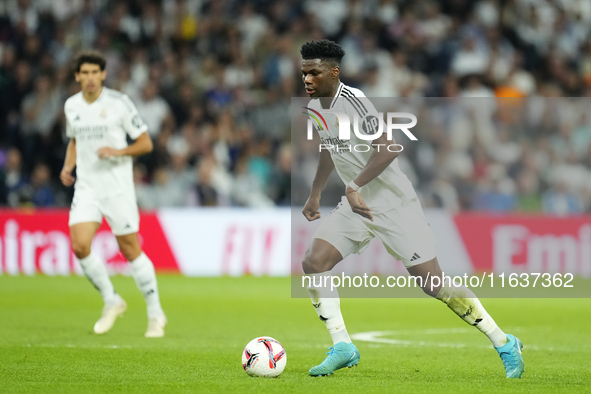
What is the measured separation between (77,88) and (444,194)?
734 centimetres

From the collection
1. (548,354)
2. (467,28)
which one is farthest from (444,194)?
(548,354)

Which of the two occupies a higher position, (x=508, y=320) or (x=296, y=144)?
(x=296, y=144)

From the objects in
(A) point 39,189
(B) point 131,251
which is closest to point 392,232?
(B) point 131,251

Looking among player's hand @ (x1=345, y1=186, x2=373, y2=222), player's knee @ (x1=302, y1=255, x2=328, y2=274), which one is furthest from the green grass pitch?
player's hand @ (x1=345, y1=186, x2=373, y2=222)

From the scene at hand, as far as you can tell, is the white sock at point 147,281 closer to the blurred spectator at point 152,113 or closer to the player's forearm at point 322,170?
the player's forearm at point 322,170

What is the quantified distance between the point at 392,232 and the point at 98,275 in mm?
3731

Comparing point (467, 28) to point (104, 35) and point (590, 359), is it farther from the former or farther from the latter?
point (590, 359)

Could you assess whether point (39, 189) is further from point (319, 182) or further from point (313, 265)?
point (313, 265)

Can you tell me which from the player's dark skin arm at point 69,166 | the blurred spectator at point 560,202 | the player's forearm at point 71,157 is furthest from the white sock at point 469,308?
the blurred spectator at point 560,202

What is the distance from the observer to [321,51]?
6234mm

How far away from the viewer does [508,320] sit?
10688mm

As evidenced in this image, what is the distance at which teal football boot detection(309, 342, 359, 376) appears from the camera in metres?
6.41

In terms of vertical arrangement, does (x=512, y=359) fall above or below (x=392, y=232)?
below

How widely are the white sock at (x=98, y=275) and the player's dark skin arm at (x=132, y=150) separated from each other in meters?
1.07
